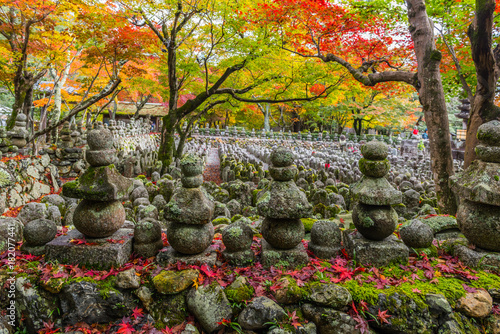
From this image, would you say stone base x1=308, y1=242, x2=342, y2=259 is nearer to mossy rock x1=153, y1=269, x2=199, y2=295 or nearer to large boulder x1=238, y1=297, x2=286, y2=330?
large boulder x1=238, y1=297, x2=286, y2=330

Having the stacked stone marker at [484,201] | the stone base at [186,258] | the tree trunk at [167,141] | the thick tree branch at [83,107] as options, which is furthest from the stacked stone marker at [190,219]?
the tree trunk at [167,141]

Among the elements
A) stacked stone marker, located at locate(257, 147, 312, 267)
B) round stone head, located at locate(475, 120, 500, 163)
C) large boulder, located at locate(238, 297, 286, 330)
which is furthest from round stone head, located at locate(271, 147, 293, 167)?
round stone head, located at locate(475, 120, 500, 163)

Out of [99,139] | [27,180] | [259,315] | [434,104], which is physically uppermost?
[434,104]

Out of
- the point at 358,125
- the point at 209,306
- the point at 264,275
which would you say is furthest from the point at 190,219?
the point at 358,125

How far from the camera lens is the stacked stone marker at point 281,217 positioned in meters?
2.49

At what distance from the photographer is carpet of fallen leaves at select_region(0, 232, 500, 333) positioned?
222 cm

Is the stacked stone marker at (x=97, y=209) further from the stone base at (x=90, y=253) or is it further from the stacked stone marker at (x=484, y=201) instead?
the stacked stone marker at (x=484, y=201)

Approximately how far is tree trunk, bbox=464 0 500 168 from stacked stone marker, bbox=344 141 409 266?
3.37 metres

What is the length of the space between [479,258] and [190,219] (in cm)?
265

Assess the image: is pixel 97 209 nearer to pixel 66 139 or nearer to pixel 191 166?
pixel 191 166

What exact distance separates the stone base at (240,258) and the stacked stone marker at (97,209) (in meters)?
0.97

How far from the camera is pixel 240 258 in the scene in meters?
2.62

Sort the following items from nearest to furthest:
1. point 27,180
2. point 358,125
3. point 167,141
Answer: point 27,180, point 167,141, point 358,125

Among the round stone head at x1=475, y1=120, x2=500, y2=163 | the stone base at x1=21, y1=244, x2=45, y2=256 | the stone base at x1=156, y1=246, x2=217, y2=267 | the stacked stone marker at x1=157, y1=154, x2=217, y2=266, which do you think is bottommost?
the stone base at x1=21, y1=244, x2=45, y2=256
